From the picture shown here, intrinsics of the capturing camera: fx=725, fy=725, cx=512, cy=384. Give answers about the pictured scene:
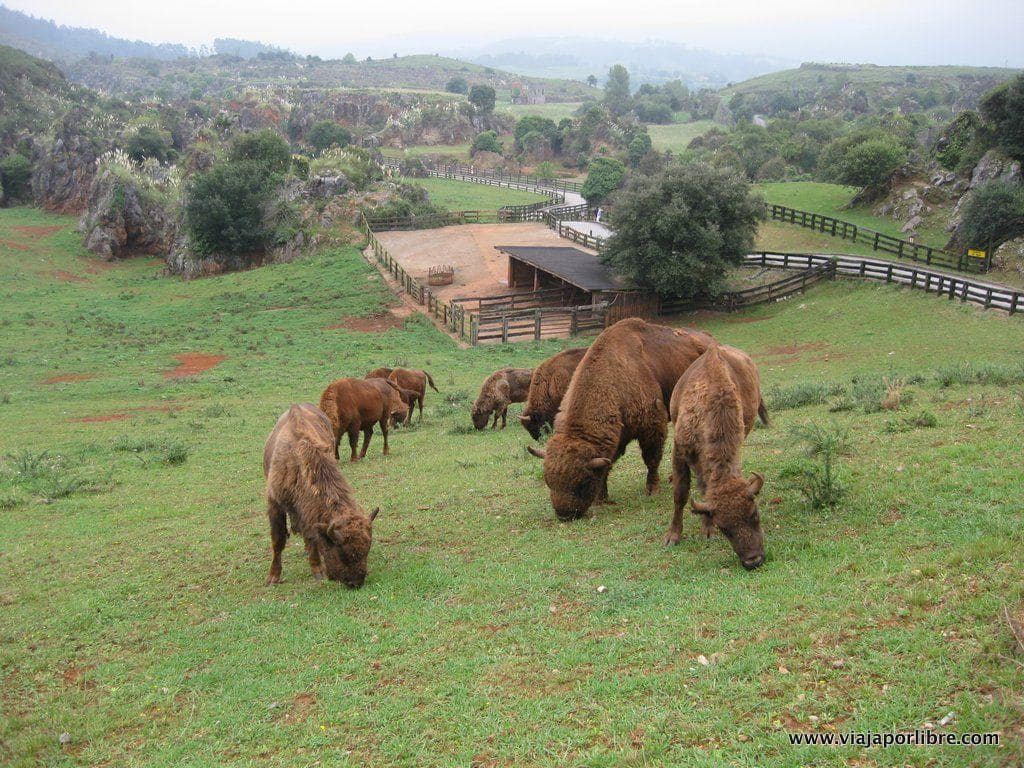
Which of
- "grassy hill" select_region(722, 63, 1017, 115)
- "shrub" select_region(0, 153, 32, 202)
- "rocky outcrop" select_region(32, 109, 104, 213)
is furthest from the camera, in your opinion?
"grassy hill" select_region(722, 63, 1017, 115)

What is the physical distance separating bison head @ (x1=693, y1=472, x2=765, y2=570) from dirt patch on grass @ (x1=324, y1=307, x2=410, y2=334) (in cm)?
3057

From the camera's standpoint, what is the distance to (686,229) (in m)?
36.1

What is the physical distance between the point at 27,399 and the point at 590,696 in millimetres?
25757

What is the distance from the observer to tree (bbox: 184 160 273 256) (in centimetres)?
5325

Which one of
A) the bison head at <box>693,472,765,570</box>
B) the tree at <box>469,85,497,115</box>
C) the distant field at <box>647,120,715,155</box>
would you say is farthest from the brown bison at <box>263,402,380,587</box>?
the tree at <box>469,85,497,115</box>

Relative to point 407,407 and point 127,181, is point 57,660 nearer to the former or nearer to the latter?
point 407,407

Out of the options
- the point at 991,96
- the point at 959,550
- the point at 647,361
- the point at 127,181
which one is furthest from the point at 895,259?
the point at 127,181

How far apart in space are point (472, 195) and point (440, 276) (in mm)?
36578

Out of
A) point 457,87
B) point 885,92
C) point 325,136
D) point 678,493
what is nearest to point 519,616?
point 678,493

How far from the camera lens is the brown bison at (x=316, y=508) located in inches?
353

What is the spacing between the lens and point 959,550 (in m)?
7.18

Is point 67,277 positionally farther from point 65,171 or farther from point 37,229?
point 65,171

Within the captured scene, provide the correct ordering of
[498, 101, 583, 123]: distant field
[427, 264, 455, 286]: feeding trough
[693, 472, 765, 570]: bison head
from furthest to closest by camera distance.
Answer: [498, 101, 583, 123]: distant field < [427, 264, 455, 286]: feeding trough < [693, 472, 765, 570]: bison head

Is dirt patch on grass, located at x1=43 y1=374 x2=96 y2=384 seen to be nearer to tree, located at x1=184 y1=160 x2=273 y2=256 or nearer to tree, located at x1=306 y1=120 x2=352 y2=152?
tree, located at x1=184 y1=160 x2=273 y2=256
